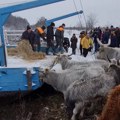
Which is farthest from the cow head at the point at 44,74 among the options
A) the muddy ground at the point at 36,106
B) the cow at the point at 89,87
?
the cow at the point at 89,87

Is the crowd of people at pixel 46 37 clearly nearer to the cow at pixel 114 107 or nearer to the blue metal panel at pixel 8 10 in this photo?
the blue metal panel at pixel 8 10

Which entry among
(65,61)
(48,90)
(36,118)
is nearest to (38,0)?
(65,61)

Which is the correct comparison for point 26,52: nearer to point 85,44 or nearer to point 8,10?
point 8,10

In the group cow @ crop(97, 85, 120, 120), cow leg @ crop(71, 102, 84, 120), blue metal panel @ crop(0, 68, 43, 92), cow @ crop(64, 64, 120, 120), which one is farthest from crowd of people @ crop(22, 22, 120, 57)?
cow @ crop(97, 85, 120, 120)

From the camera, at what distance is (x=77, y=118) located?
9891 millimetres

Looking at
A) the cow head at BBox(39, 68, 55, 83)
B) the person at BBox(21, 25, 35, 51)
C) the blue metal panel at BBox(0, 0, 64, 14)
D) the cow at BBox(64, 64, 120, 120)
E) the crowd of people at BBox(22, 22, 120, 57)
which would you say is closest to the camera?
the cow at BBox(64, 64, 120, 120)

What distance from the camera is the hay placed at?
1501 cm

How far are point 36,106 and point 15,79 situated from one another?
3.52 feet

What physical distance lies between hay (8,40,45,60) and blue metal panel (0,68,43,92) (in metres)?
3.12

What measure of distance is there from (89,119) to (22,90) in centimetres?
263

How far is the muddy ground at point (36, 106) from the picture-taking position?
11.1 meters

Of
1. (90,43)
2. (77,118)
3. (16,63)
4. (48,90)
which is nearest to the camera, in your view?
(77,118)

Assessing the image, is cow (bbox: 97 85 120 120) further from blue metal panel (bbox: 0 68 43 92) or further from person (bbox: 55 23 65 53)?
person (bbox: 55 23 65 53)

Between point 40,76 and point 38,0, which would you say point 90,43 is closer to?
point 38,0
